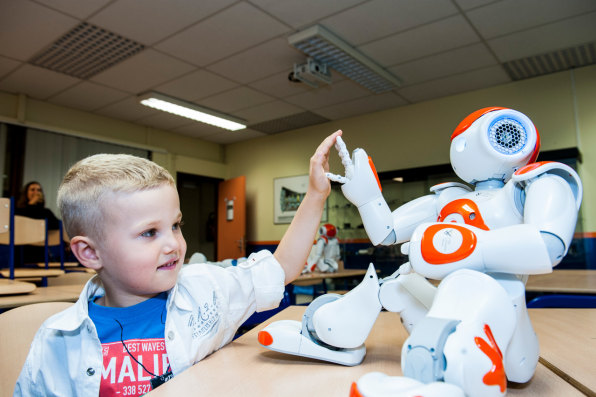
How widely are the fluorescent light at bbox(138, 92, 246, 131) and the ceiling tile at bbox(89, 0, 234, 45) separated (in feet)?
4.34

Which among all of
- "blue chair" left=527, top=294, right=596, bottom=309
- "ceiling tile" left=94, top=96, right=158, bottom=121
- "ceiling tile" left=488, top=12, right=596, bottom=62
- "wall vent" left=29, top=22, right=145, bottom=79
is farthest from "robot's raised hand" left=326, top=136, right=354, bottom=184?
"ceiling tile" left=94, top=96, right=158, bottom=121

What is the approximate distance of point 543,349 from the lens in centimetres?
86

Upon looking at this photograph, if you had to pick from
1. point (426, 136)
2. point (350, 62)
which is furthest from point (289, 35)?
point (426, 136)

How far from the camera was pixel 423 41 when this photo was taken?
3.53 metres

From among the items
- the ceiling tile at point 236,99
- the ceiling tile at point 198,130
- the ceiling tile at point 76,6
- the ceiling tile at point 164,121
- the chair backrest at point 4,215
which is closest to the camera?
the chair backrest at point 4,215

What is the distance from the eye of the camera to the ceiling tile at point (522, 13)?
298 centimetres

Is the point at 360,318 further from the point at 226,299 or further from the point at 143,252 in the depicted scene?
the point at 143,252

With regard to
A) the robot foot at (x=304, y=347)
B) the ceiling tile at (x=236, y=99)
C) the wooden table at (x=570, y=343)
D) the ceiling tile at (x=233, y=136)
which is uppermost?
the ceiling tile at (x=236, y=99)

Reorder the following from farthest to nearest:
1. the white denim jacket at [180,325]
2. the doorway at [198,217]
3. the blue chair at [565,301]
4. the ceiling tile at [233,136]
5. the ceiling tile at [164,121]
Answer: the doorway at [198,217], the ceiling tile at [233,136], the ceiling tile at [164,121], the blue chair at [565,301], the white denim jacket at [180,325]

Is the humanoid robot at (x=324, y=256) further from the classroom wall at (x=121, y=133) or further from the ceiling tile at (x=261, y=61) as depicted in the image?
the classroom wall at (x=121, y=133)

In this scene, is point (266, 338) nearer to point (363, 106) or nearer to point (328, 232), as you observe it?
point (328, 232)

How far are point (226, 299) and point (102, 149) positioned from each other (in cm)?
522

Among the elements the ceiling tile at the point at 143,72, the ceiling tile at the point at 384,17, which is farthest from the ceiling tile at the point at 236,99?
the ceiling tile at the point at 384,17

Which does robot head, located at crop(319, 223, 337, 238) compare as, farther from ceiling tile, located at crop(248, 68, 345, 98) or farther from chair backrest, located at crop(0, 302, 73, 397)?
chair backrest, located at crop(0, 302, 73, 397)
